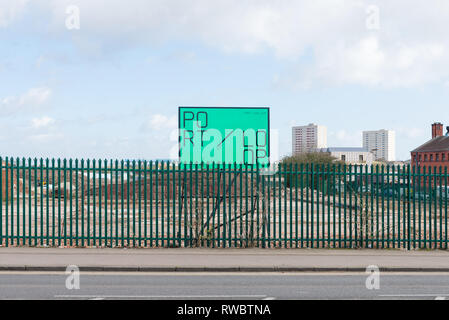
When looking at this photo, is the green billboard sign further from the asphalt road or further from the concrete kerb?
the asphalt road

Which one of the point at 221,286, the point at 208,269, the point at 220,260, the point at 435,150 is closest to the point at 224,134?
the point at 220,260

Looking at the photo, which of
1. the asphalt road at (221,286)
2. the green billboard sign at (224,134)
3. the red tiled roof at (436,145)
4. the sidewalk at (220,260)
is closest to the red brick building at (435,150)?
the red tiled roof at (436,145)

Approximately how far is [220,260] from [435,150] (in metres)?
90.7

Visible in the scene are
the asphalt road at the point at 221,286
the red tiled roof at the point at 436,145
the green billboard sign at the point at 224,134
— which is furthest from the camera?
the red tiled roof at the point at 436,145

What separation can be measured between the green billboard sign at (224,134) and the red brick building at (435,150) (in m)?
78.9

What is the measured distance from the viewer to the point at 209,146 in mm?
16125

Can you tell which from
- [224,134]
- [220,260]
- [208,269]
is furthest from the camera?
[224,134]

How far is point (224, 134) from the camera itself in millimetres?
16344

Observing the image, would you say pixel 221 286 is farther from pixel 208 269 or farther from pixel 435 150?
pixel 435 150

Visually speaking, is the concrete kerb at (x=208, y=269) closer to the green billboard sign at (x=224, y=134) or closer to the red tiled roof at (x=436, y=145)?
the green billboard sign at (x=224, y=134)

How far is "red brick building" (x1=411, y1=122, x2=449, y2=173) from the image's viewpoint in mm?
92625

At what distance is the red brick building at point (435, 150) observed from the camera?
92.6m
